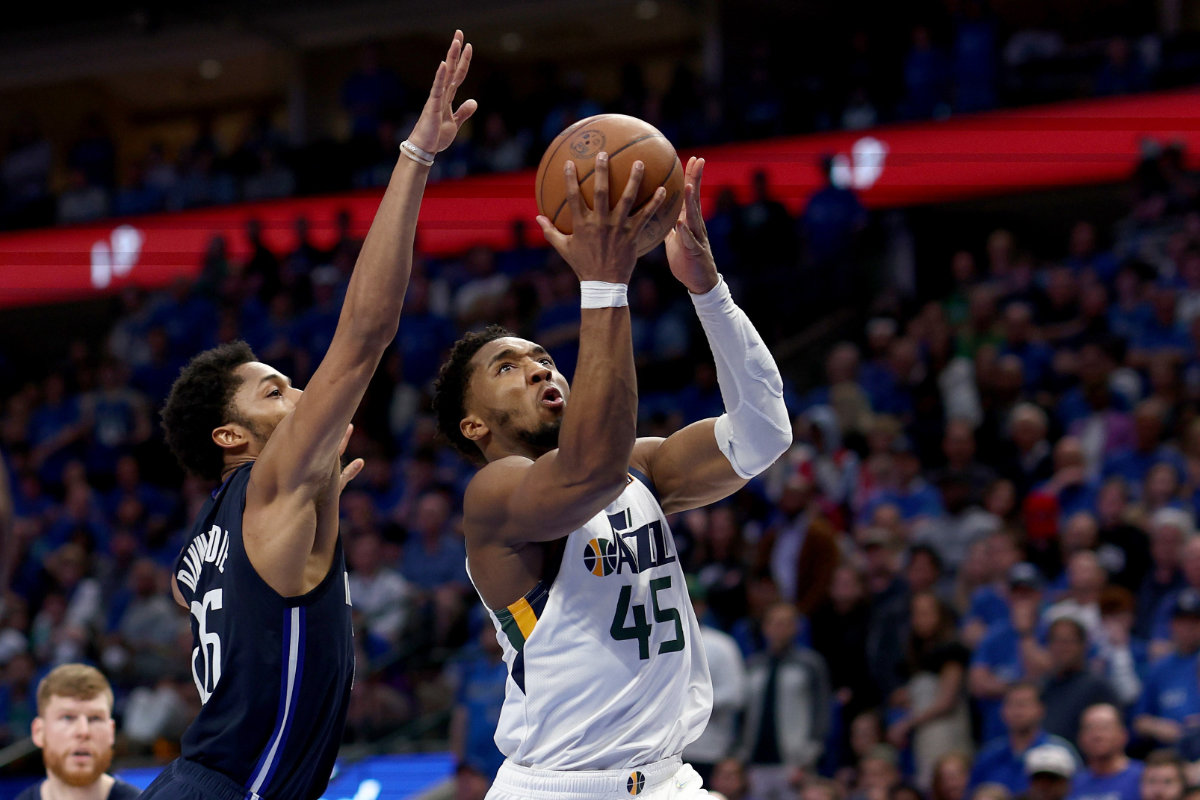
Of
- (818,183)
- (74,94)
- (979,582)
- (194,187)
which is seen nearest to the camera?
(979,582)

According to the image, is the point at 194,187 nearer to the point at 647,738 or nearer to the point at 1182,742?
the point at 1182,742

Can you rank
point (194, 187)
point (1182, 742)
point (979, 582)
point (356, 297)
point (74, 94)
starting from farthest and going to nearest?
point (74, 94), point (194, 187), point (979, 582), point (1182, 742), point (356, 297)

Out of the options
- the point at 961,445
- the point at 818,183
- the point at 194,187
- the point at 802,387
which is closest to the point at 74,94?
the point at 194,187

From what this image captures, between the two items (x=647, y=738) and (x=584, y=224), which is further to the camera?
(x=647, y=738)

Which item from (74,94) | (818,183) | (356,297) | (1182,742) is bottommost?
(1182,742)

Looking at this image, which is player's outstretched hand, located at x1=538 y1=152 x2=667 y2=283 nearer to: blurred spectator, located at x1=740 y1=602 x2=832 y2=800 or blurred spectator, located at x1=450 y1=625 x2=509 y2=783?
blurred spectator, located at x1=740 y1=602 x2=832 y2=800

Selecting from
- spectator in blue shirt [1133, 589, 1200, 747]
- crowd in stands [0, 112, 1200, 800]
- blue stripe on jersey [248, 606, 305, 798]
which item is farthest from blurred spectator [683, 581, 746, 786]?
blue stripe on jersey [248, 606, 305, 798]

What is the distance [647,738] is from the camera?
149 inches

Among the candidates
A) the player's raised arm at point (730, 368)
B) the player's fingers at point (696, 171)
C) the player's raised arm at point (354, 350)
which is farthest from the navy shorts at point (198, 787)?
the player's fingers at point (696, 171)

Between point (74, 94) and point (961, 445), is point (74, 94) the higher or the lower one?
the higher one

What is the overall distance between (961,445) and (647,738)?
6868 mm

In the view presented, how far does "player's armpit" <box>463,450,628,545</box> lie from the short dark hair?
1.24ft

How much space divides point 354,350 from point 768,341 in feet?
32.7

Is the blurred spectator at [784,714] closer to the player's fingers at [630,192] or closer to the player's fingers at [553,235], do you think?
the player's fingers at [553,235]
